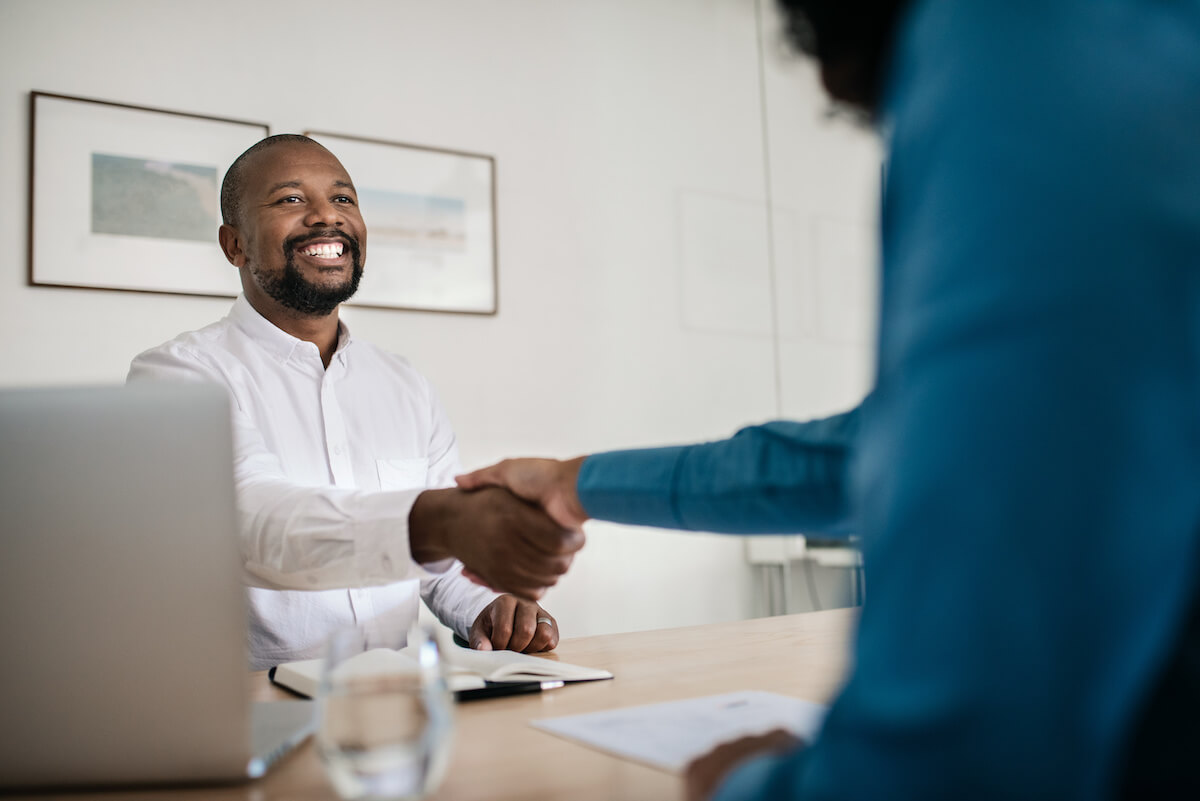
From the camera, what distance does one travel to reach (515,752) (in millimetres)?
824

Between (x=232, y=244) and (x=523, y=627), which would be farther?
(x=232, y=244)

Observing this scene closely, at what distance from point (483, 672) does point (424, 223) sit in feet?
6.84

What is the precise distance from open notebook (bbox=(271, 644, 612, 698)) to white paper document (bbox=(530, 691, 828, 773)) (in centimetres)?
16

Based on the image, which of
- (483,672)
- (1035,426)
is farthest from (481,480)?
(1035,426)

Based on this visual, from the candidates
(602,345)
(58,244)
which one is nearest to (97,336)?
(58,244)

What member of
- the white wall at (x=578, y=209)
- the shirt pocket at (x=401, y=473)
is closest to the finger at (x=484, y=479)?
the shirt pocket at (x=401, y=473)

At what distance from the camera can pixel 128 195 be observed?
2566 mm

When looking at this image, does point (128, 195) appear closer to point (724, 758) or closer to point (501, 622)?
point (501, 622)

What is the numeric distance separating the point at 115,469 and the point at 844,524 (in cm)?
64

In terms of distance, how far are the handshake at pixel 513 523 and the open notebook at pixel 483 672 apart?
3.6 inches

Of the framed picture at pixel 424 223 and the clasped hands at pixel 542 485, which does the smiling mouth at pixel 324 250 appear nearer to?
the framed picture at pixel 424 223

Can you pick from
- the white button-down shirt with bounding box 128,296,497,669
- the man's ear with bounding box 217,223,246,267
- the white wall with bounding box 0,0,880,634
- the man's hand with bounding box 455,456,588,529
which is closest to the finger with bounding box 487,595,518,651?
the white button-down shirt with bounding box 128,296,497,669

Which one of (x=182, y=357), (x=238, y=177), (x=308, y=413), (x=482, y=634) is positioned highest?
(x=238, y=177)

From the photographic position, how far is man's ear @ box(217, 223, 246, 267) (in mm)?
2342
